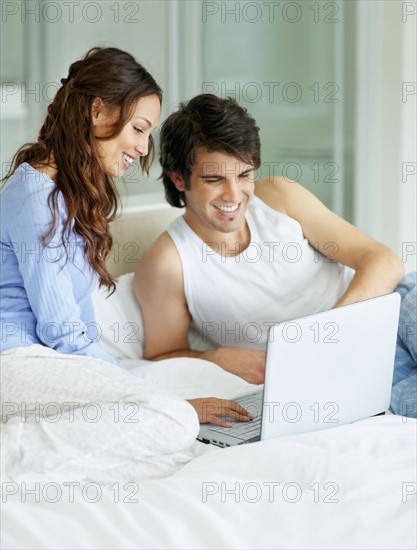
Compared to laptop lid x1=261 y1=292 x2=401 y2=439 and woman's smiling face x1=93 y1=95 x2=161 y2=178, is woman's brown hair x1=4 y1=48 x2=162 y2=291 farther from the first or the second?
laptop lid x1=261 y1=292 x2=401 y2=439

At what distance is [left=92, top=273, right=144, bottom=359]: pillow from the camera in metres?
2.19

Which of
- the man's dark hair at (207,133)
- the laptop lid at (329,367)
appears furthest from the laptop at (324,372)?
the man's dark hair at (207,133)

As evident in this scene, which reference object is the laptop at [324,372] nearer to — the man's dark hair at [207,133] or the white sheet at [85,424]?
the white sheet at [85,424]

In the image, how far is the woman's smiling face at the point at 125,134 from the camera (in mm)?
1791

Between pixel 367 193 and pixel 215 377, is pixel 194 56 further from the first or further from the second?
pixel 215 377

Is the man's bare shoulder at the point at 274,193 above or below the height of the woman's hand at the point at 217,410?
above

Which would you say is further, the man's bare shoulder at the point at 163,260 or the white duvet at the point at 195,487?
the man's bare shoulder at the point at 163,260

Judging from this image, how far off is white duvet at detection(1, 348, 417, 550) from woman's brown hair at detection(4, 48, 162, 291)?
31 cm

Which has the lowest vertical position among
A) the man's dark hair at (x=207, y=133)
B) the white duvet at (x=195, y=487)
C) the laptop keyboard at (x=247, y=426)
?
the laptop keyboard at (x=247, y=426)

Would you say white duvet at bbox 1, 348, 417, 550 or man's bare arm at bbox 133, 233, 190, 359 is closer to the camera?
white duvet at bbox 1, 348, 417, 550

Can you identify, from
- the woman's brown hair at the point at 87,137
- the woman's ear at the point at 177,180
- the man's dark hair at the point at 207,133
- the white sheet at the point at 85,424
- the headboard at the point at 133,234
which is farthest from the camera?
the headboard at the point at 133,234

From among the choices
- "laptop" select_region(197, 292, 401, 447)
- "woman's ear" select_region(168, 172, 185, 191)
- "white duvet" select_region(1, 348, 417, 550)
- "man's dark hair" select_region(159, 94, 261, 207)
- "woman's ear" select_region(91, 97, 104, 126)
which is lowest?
"white duvet" select_region(1, 348, 417, 550)

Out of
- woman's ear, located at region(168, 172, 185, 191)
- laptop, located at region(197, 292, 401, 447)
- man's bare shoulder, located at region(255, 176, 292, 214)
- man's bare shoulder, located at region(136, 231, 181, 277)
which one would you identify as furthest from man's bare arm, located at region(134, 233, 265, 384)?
laptop, located at region(197, 292, 401, 447)

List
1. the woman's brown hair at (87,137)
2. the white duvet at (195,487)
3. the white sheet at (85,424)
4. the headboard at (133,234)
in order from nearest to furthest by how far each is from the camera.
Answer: the white duvet at (195,487) < the white sheet at (85,424) < the woman's brown hair at (87,137) < the headboard at (133,234)
